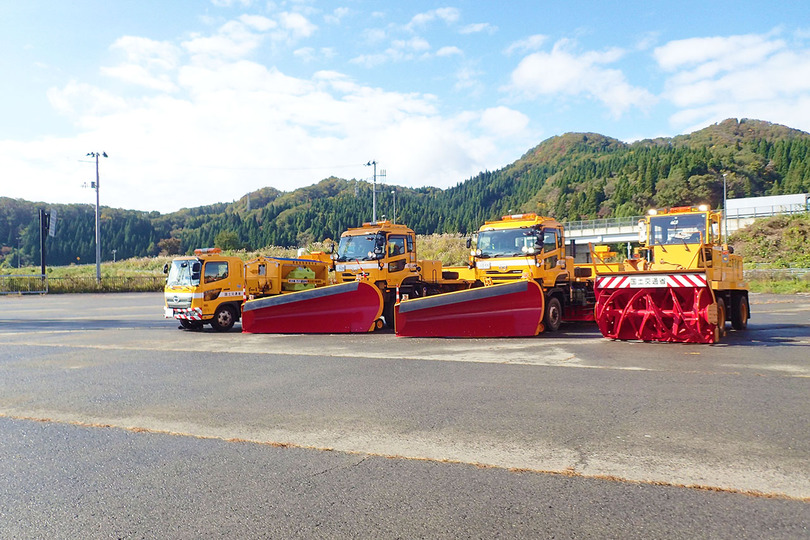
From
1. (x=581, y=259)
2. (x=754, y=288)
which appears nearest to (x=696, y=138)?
(x=754, y=288)

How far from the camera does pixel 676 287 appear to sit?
1155cm

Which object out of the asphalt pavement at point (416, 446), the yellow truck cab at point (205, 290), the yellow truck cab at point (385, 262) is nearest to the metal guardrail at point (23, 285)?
the yellow truck cab at point (205, 290)

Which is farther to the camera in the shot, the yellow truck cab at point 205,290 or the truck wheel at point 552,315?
the yellow truck cab at point 205,290

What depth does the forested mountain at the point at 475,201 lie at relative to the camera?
109625mm

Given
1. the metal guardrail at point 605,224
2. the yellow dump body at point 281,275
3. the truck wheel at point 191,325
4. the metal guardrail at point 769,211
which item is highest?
the metal guardrail at point 769,211

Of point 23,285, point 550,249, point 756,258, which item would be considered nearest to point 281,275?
point 550,249

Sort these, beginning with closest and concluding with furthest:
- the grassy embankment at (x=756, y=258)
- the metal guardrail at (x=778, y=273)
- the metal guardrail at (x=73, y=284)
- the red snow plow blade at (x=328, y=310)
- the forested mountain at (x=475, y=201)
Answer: the red snow plow blade at (x=328, y=310)
the metal guardrail at (x=778, y=273)
the grassy embankment at (x=756, y=258)
the metal guardrail at (x=73, y=284)
the forested mountain at (x=475, y=201)

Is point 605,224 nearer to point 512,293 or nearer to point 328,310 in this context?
point 328,310

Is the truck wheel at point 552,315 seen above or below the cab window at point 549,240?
below

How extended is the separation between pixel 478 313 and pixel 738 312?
21.6 ft

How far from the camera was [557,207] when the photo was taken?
129625 mm

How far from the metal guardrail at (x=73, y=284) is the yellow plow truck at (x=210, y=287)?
2807 cm

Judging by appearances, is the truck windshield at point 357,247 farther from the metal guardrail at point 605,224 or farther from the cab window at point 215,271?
the metal guardrail at point 605,224

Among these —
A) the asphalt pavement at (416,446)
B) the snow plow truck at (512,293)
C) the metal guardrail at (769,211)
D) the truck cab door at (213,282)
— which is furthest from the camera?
the metal guardrail at (769,211)
